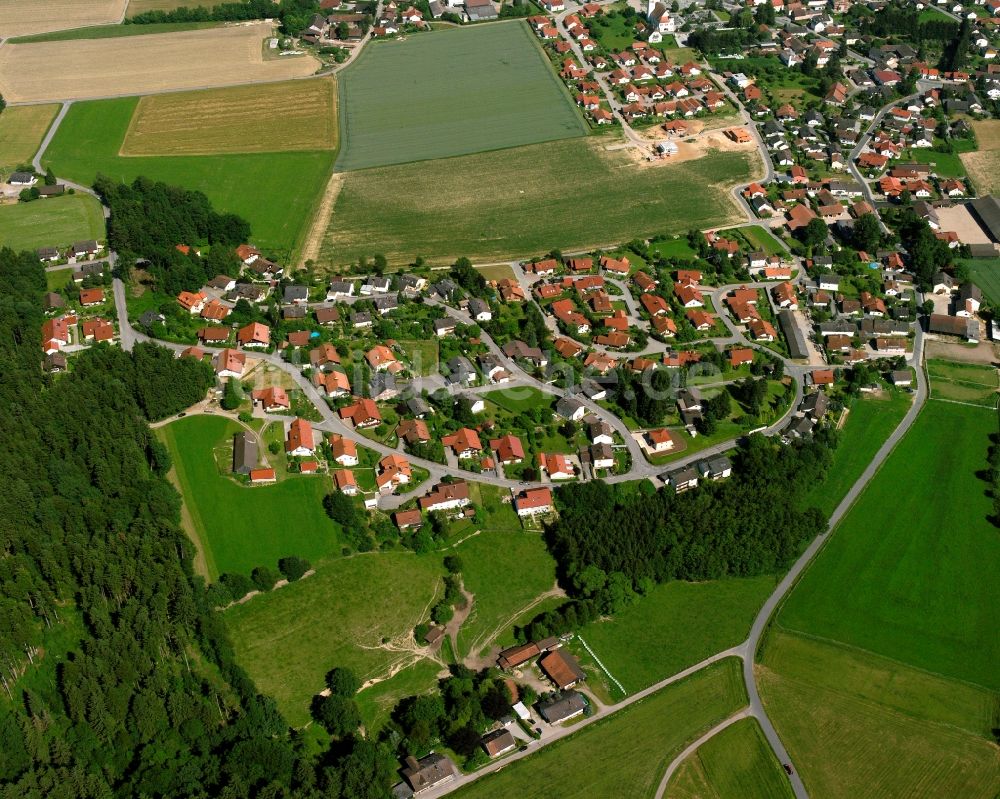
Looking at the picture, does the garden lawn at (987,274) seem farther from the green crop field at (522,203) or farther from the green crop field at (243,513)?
the green crop field at (243,513)

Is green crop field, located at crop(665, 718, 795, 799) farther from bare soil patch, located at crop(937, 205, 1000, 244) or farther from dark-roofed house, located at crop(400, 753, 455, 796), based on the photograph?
bare soil patch, located at crop(937, 205, 1000, 244)

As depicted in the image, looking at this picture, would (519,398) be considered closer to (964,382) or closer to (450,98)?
(964,382)

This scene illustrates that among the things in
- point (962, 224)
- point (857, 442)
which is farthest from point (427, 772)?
point (962, 224)

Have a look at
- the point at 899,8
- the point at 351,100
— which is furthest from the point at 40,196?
the point at 899,8

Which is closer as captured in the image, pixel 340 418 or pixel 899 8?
pixel 340 418

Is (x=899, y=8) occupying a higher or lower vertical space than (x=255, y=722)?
higher

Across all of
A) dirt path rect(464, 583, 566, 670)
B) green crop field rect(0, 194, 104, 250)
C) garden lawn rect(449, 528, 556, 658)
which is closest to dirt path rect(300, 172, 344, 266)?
green crop field rect(0, 194, 104, 250)

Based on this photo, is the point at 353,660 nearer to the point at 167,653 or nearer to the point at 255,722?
the point at 255,722

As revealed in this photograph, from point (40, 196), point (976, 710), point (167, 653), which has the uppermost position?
point (40, 196)
